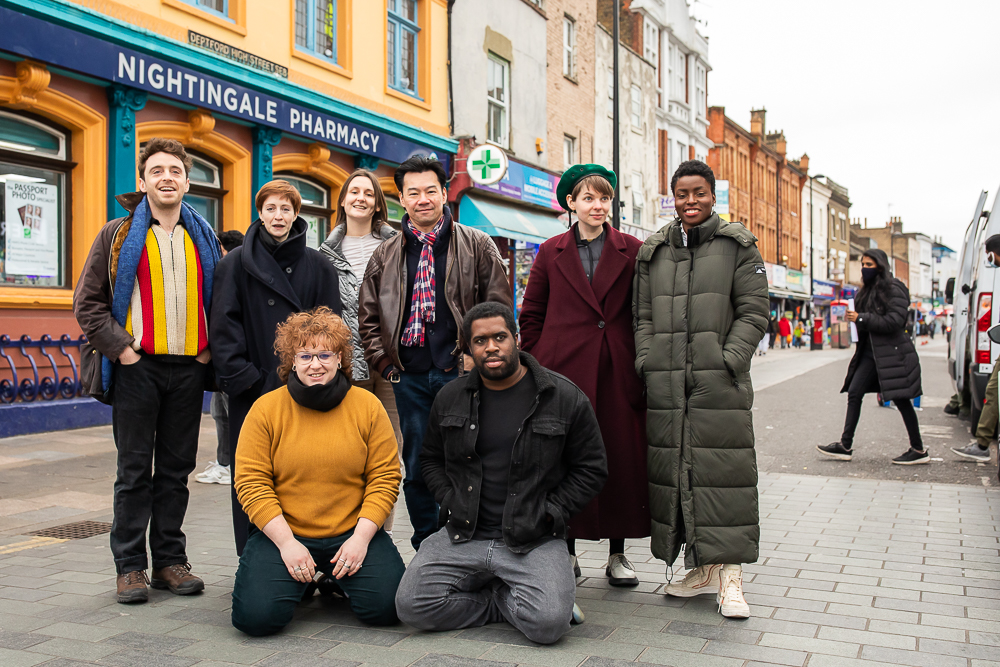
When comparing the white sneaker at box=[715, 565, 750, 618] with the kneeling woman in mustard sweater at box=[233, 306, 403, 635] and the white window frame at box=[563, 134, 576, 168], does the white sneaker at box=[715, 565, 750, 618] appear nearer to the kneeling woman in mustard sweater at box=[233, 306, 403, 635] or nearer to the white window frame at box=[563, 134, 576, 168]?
the kneeling woman in mustard sweater at box=[233, 306, 403, 635]

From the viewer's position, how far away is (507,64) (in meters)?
19.5

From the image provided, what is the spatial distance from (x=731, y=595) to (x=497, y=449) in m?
1.21

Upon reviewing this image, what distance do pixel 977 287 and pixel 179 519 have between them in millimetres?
9088

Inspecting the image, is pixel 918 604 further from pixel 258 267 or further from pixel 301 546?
pixel 258 267

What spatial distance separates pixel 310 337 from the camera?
3.81 meters

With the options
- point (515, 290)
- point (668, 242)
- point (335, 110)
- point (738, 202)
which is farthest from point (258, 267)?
point (738, 202)

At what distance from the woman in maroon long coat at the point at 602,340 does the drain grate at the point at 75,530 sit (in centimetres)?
301

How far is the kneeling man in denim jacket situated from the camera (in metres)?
3.74

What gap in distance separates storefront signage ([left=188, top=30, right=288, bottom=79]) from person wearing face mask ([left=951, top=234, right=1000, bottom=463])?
9.08m

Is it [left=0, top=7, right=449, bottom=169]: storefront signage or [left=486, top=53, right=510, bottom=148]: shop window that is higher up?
[left=486, top=53, right=510, bottom=148]: shop window

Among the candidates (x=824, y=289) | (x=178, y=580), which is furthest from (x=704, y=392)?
(x=824, y=289)

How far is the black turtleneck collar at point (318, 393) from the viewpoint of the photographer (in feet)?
12.5

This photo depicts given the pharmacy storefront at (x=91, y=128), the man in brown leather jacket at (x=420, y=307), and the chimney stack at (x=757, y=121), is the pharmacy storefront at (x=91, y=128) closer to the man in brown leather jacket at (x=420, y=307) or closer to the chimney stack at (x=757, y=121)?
the man in brown leather jacket at (x=420, y=307)

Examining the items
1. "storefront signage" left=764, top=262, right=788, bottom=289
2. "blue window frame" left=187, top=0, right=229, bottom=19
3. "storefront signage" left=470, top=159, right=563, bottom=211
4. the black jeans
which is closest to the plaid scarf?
the black jeans
